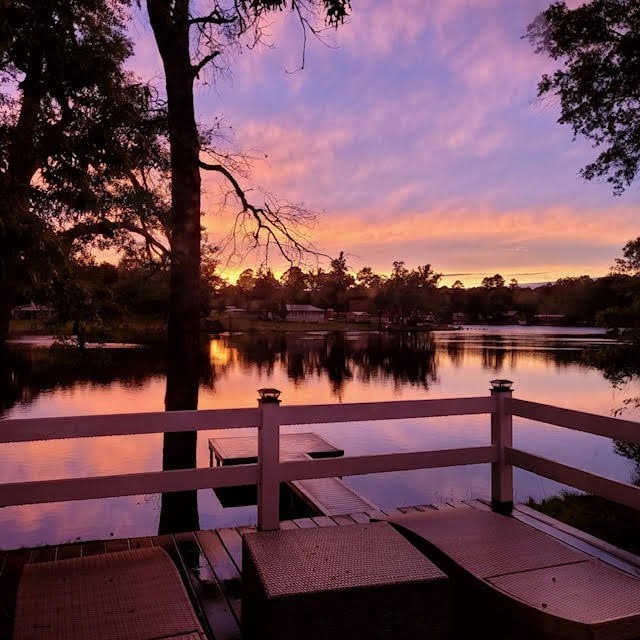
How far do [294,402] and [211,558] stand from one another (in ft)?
91.1

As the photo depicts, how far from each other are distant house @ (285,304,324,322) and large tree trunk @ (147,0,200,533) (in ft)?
452

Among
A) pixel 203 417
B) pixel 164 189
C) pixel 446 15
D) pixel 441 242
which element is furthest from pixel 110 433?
pixel 441 242

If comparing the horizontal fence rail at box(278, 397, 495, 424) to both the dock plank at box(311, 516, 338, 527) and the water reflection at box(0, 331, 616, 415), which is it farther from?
the water reflection at box(0, 331, 616, 415)

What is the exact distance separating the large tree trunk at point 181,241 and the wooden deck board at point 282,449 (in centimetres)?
496

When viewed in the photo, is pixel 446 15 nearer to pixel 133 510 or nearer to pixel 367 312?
pixel 133 510

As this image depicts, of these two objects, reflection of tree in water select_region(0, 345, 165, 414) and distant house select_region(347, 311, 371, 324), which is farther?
distant house select_region(347, 311, 371, 324)

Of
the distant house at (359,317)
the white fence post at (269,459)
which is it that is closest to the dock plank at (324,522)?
the white fence post at (269,459)

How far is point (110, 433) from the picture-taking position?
405cm

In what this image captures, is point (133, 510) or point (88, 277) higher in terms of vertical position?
point (88, 277)

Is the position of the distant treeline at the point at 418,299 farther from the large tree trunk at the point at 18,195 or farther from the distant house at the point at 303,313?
the large tree trunk at the point at 18,195

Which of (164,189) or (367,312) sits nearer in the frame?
(164,189)

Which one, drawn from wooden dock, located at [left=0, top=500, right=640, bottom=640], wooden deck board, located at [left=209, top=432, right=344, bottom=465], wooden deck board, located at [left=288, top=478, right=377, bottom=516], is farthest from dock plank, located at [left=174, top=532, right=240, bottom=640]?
wooden deck board, located at [left=209, top=432, right=344, bottom=465]

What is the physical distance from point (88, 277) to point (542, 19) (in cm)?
882

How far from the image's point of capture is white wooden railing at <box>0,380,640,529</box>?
4.09 meters
